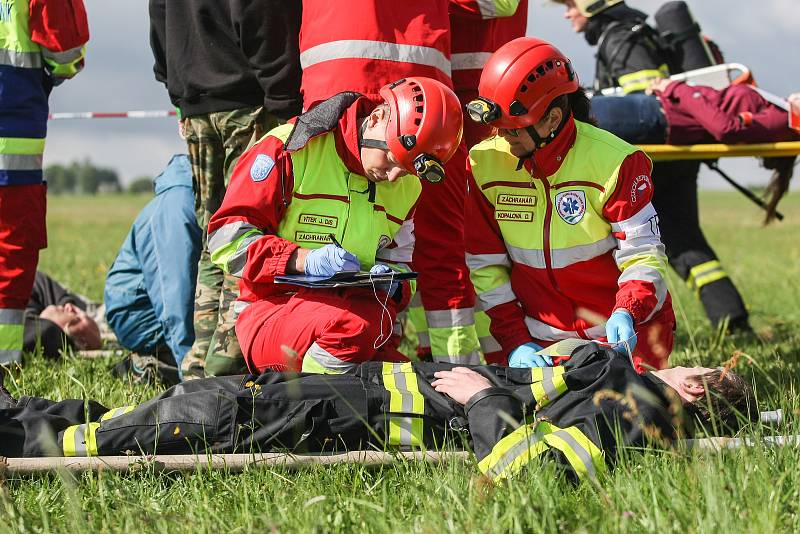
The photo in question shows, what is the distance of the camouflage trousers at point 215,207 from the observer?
183 inches

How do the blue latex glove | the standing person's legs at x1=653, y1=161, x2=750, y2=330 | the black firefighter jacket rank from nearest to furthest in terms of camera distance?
1. the black firefighter jacket
2. the blue latex glove
3. the standing person's legs at x1=653, y1=161, x2=750, y2=330

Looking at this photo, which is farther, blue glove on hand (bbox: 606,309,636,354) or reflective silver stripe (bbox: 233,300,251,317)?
reflective silver stripe (bbox: 233,300,251,317)

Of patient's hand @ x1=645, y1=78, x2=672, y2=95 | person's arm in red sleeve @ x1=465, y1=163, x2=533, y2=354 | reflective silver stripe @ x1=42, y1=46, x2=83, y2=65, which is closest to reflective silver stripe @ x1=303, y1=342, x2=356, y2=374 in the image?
person's arm in red sleeve @ x1=465, y1=163, x2=533, y2=354

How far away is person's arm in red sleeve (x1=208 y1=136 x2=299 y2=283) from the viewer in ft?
13.1

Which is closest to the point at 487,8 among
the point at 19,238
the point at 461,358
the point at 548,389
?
the point at 461,358

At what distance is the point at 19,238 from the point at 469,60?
8.49ft

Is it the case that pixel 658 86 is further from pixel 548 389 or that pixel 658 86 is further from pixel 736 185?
pixel 548 389

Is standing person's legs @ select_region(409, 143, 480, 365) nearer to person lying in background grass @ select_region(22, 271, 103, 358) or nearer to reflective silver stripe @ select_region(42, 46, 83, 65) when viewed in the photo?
reflective silver stripe @ select_region(42, 46, 83, 65)

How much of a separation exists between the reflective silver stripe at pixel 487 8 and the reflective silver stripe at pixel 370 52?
0.45m

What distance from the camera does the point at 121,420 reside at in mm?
3539

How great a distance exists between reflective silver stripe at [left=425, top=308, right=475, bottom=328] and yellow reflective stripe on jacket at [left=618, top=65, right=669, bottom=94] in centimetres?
271

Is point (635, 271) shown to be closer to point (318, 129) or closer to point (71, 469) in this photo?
point (318, 129)

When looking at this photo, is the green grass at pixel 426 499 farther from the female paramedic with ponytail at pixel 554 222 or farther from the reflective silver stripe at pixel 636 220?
the reflective silver stripe at pixel 636 220

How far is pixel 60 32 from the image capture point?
5.07 metres
